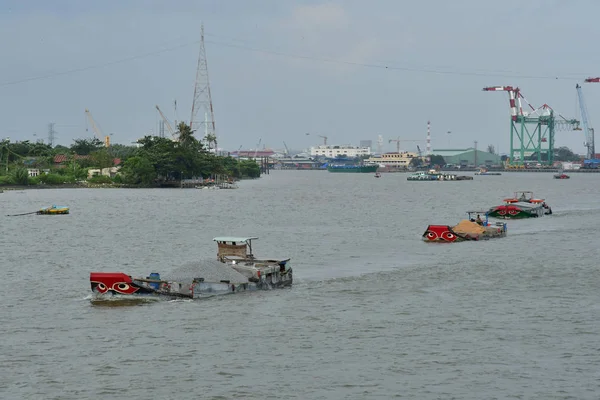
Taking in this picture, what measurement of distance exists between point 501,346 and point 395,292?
840 centimetres

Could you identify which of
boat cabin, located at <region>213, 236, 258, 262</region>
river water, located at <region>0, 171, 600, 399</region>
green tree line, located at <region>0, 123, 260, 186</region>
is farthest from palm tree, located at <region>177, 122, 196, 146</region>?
boat cabin, located at <region>213, 236, 258, 262</region>

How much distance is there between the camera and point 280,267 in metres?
32.1

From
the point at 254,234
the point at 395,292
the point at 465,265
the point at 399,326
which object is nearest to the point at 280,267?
the point at 395,292

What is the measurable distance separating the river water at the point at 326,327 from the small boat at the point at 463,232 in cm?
98

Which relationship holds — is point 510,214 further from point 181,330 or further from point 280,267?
point 181,330

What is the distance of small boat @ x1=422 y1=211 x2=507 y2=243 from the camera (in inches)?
1895

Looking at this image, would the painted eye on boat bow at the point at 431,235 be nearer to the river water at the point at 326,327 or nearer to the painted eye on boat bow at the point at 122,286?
the river water at the point at 326,327

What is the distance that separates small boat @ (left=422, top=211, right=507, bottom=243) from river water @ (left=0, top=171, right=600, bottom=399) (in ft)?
3.21

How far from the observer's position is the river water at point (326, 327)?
790 inches

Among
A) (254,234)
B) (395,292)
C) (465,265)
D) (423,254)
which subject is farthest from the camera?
(254,234)

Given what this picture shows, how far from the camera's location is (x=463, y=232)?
162 ft

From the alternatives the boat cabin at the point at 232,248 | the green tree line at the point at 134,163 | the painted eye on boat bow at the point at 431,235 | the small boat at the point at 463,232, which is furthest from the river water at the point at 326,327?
the green tree line at the point at 134,163

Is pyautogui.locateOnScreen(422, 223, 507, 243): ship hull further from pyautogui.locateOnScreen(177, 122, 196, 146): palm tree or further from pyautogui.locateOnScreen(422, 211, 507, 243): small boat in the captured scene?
pyautogui.locateOnScreen(177, 122, 196, 146): palm tree

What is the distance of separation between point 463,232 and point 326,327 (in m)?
25.4
